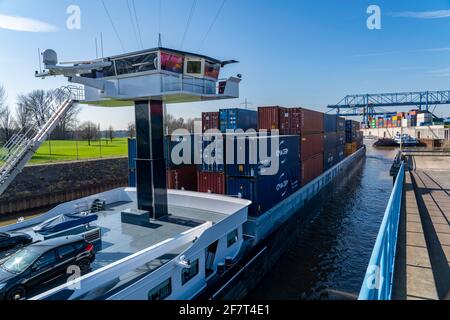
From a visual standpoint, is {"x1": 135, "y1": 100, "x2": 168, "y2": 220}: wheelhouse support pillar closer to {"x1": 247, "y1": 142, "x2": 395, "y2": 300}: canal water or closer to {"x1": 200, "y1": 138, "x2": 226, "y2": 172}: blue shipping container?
{"x1": 200, "y1": 138, "x2": 226, "y2": 172}: blue shipping container

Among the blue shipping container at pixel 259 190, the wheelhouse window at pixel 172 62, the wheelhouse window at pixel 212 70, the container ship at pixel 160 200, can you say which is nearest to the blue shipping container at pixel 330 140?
the container ship at pixel 160 200

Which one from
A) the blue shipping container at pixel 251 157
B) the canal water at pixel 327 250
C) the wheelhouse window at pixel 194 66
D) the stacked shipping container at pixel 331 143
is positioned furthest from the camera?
the stacked shipping container at pixel 331 143

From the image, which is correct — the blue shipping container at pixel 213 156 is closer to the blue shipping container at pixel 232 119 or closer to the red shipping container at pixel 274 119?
the blue shipping container at pixel 232 119

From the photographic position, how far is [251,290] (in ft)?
46.4

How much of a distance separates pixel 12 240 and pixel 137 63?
941 centimetres

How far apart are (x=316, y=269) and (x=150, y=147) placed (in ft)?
41.3

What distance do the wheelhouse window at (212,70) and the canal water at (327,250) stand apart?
470 inches

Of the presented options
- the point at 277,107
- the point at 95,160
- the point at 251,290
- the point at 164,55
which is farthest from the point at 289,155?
the point at 95,160

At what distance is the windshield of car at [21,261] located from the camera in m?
8.30

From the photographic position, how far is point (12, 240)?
11141 mm

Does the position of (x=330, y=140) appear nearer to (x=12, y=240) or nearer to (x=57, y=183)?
(x=12, y=240)

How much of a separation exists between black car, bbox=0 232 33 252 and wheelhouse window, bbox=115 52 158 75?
28.3 feet

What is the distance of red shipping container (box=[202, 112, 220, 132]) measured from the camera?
2358cm

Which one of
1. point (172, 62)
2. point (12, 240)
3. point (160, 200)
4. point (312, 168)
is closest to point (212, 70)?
point (172, 62)
